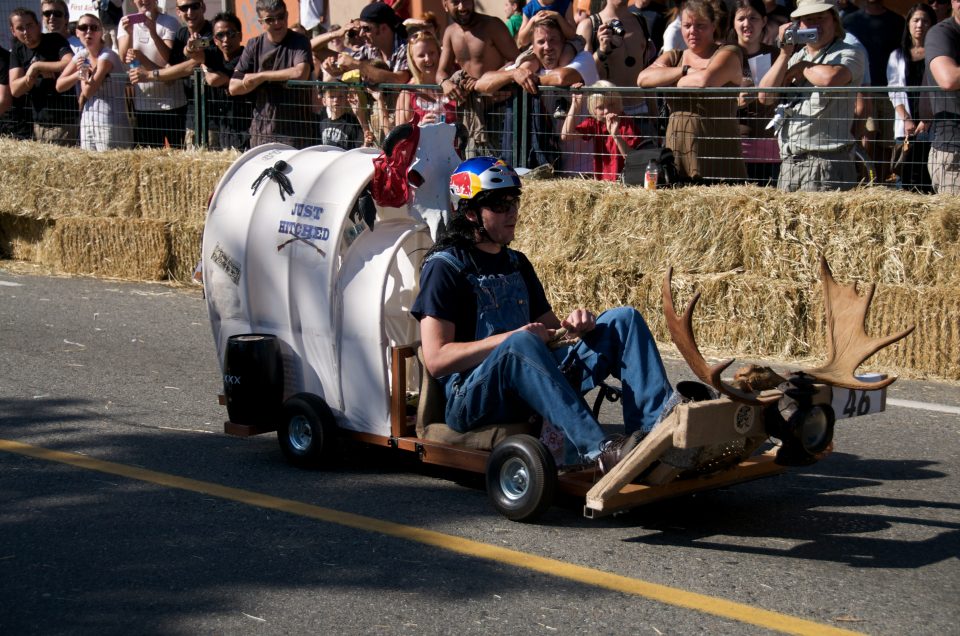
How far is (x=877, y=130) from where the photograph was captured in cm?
971

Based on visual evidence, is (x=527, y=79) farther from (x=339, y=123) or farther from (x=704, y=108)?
(x=339, y=123)

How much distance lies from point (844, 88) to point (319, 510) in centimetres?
566

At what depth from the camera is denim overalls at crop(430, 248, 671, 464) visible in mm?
5379

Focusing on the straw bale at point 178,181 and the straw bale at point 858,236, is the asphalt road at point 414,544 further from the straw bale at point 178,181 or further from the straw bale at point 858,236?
the straw bale at point 178,181

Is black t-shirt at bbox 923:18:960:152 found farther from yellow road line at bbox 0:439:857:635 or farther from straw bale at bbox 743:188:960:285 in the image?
yellow road line at bbox 0:439:857:635

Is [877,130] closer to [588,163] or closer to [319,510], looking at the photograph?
[588,163]

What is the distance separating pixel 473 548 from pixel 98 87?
1031 centimetres

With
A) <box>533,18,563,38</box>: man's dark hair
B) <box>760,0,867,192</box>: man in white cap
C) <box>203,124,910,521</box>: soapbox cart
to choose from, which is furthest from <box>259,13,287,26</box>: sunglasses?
<box>203,124,910,521</box>: soapbox cart

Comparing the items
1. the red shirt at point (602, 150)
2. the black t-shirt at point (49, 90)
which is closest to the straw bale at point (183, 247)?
the black t-shirt at point (49, 90)

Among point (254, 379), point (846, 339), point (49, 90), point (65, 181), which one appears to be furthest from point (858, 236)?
point (49, 90)

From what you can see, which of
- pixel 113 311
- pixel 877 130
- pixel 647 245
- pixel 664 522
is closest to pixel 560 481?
pixel 664 522

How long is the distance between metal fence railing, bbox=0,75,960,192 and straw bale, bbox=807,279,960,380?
3.91 feet

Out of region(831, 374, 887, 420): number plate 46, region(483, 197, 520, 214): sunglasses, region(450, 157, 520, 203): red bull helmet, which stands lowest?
region(831, 374, 887, 420): number plate 46

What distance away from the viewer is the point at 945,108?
366 inches
